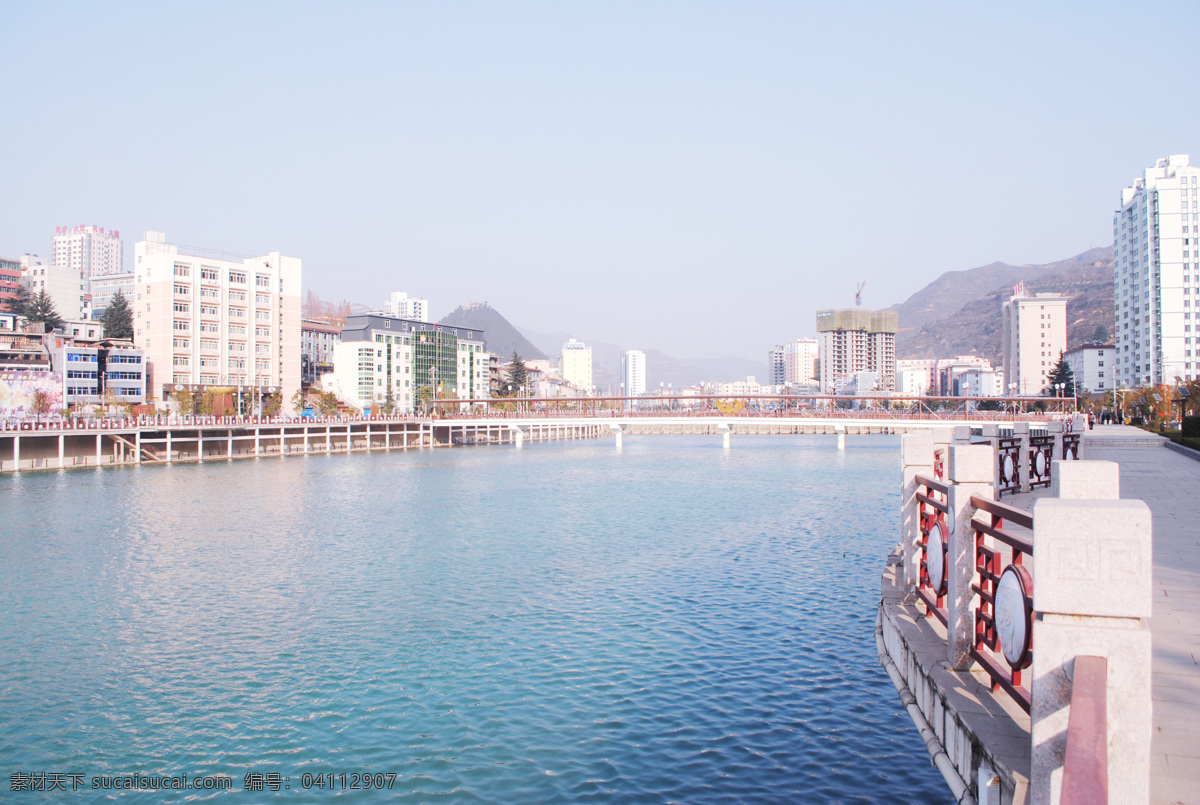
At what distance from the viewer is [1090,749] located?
333 cm

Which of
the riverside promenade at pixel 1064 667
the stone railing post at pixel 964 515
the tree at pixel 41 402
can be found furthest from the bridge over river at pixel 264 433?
the stone railing post at pixel 964 515

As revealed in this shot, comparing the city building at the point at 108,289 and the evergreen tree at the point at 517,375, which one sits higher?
the city building at the point at 108,289

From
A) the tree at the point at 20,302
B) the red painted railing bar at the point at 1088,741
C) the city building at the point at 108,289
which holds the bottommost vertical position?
the red painted railing bar at the point at 1088,741

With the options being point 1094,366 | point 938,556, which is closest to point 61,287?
point 938,556

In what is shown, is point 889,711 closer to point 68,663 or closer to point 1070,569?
point 1070,569

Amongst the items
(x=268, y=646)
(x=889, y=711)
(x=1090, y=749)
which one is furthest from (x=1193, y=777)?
(x=268, y=646)

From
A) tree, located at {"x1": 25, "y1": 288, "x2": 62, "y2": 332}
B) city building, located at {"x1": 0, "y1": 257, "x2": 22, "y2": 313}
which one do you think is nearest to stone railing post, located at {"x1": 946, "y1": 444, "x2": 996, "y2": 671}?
tree, located at {"x1": 25, "y1": 288, "x2": 62, "y2": 332}

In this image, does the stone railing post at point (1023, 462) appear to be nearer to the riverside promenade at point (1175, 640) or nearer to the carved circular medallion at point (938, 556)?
the riverside promenade at point (1175, 640)

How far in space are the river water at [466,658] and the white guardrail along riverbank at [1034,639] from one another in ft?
6.74

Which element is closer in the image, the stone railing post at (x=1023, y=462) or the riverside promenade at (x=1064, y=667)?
the riverside promenade at (x=1064, y=667)

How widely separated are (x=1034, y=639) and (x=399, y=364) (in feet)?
343

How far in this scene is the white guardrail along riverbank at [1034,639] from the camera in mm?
3385

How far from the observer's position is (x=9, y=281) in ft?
321

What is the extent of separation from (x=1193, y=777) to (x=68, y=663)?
14.3 meters
